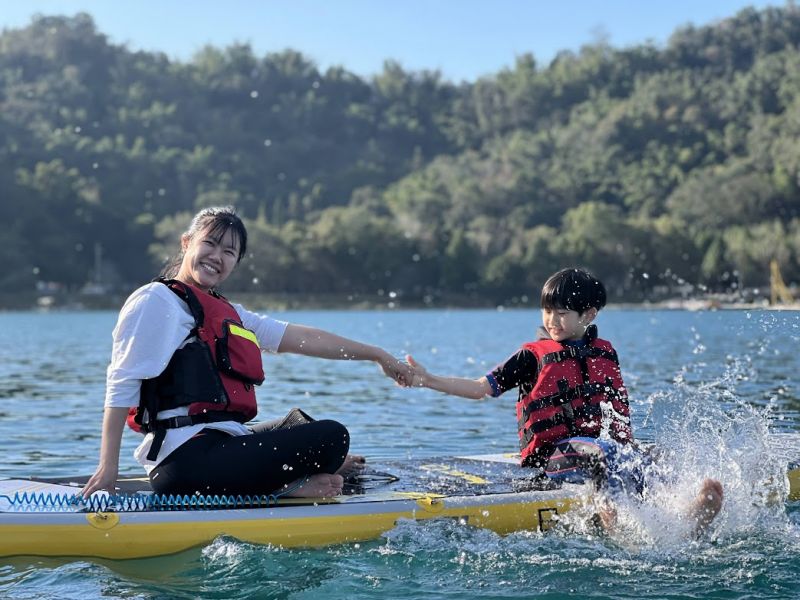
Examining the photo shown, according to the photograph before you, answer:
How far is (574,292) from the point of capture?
20.9ft

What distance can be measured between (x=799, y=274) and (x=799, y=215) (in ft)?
63.2

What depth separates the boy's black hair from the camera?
6.37m

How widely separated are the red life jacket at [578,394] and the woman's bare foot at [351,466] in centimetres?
118

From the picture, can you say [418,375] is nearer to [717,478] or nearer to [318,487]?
[318,487]

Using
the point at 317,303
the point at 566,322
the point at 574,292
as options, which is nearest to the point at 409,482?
the point at 566,322

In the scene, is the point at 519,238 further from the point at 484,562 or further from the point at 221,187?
the point at 484,562

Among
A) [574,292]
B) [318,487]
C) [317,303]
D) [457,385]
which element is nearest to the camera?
[318,487]

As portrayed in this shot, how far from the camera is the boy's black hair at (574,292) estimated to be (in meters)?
6.37

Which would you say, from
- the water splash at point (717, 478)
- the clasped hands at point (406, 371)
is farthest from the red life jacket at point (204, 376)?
the water splash at point (717, 478)

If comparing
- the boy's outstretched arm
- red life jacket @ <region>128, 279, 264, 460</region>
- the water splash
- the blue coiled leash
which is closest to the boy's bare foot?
the water splash

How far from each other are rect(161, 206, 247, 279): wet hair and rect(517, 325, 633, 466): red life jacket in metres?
1.94

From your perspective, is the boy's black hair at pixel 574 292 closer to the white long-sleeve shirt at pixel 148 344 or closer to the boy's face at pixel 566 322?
the boy's face at pixel 566 322

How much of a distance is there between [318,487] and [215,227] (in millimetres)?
1575

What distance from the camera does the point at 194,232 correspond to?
5910 mm
